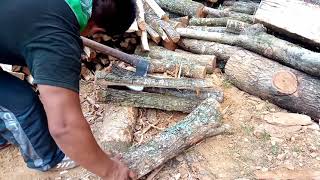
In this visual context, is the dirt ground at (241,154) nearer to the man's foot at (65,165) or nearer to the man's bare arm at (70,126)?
the man's foot at (65,165)

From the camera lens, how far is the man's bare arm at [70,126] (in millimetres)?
2143

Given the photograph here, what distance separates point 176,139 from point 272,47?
1492mm

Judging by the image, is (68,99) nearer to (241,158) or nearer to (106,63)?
(241,158)

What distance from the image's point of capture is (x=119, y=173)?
108 inches

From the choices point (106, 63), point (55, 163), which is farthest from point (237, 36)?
point (55, 163)

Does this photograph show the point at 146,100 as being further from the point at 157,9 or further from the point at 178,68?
the point at 157,9

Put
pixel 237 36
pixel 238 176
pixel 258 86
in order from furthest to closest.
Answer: pixel 237 36 → pixel 258 86 → pixel 238 176

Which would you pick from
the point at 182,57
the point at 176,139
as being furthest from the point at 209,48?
the point at 176,139

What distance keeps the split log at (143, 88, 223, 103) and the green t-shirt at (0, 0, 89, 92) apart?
1730 millimetres

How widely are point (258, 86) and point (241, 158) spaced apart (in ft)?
2.74

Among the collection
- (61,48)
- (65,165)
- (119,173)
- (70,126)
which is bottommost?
(65,165)

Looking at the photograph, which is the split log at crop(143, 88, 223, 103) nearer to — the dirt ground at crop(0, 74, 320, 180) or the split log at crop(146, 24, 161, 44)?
the dirt ground at crop(0, 74, 320, 180)

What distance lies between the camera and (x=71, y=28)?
2.22 metres

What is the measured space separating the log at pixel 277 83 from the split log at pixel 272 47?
0.07 m
